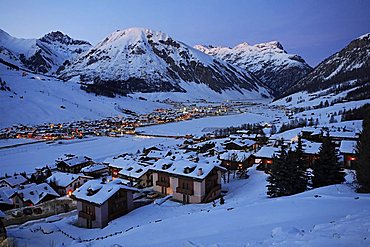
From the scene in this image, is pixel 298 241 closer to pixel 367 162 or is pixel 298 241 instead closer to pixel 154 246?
pixel 154 246

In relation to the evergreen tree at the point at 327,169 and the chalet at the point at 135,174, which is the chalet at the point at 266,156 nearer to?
the chalet at the point at 135,174

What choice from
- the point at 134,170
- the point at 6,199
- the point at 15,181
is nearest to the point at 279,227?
the point at 134,170

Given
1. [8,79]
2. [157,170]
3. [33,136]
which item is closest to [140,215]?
[157,170]

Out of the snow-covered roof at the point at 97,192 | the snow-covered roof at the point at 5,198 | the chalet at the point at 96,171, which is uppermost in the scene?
the snow-covered roof at the point at 97,192

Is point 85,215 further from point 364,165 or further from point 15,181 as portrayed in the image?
point 364,165

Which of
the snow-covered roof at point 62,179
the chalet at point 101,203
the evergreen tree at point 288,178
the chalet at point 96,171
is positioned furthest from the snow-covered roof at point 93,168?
the evergreen tree at point 288,178

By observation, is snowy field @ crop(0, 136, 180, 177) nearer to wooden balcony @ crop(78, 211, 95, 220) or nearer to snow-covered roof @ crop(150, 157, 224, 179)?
snow-covered roof @ crop(150, 157, 224, 179)
